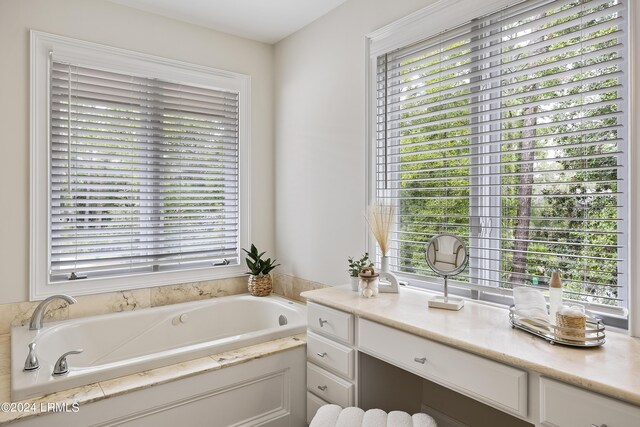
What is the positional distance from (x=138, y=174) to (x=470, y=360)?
234 centimetres

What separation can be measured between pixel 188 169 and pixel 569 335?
8.26 ft

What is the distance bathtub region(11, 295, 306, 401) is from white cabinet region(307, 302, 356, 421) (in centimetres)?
27

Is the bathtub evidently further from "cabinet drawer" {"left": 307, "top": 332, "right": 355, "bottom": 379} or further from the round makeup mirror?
the round makeup mirror

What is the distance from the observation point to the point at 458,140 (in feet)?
6.64

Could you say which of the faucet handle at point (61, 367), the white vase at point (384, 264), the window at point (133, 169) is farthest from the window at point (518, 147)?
the faucet handle at point (61, 367)

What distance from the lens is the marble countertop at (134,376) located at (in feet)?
5.16

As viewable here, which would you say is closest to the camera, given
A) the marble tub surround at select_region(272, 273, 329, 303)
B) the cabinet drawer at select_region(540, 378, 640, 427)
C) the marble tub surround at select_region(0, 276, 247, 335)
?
the cabinet drawer at select_region(540, 378, 640, 427)

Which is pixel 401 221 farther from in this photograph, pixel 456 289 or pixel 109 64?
pixel 109 64

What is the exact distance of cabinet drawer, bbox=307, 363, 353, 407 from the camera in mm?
1887

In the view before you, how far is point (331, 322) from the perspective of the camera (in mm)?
1965

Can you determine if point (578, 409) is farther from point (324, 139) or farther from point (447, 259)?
point (324, 139)

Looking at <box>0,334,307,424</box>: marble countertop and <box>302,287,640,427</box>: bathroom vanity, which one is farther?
<box>0,334,307,424</box>: marble countertop

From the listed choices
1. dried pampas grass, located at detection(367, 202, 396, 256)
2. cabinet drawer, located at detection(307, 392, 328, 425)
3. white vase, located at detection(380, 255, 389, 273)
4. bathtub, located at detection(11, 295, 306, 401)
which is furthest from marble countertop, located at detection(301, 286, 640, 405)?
bathtub, located at detection(11, 295, 306, 401)

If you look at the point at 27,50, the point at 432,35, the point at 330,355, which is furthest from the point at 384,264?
the point at 27,50
